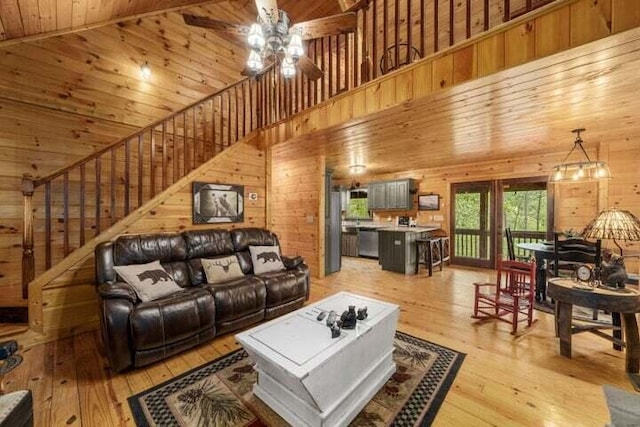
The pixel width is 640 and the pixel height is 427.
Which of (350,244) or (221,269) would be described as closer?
(221,269)

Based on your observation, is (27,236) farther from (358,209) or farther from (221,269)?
(358,209)

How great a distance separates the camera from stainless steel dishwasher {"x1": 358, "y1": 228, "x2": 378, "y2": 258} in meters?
6.98

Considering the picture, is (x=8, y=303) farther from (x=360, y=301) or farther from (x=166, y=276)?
(x=360, y=301)

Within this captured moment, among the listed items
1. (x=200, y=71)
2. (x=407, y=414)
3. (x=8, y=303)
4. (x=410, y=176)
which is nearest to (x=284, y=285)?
(x=407, y=414)

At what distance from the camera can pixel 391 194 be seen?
688 centimetres

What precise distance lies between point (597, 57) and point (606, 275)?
5.65 ft

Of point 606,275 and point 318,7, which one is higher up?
point 318,7

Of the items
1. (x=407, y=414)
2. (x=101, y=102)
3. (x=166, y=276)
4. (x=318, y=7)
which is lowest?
(x=407, y=414)

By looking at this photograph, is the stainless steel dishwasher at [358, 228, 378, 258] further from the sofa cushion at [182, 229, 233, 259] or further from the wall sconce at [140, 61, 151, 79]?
the wall sconce at [140, 61, 151, 79]

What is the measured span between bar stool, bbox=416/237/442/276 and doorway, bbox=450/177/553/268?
71cm

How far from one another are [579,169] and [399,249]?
9.74ft

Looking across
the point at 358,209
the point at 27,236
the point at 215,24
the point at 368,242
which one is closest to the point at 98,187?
the point at 27,236

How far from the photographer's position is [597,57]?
1923 mm

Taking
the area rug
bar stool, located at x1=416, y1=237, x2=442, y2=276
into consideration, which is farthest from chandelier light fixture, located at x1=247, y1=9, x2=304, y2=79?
bar stool, located at x1=416, y1=237, x2=442, y2=276
